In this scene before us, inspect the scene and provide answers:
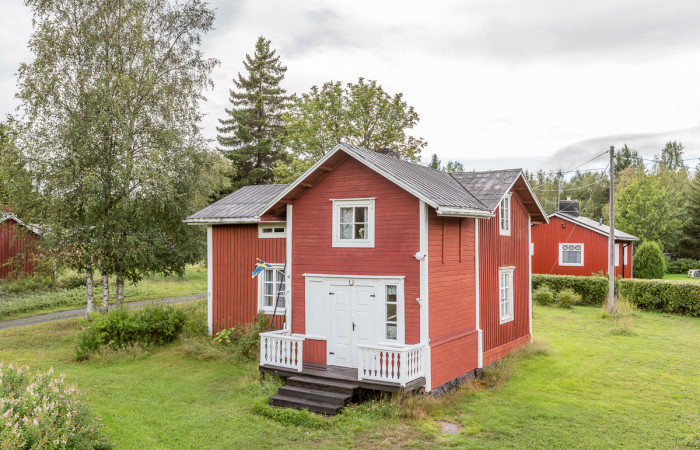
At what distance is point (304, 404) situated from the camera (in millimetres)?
10539

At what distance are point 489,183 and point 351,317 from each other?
18.5 feet

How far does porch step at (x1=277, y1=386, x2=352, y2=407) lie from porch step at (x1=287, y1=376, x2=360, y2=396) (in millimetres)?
90

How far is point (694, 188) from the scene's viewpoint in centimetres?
4938

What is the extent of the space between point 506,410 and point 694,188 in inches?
1934

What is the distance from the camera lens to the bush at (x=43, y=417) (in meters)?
7.02

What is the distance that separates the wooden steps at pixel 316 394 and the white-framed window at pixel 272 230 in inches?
198

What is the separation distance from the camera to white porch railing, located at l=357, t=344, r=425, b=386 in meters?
10.5

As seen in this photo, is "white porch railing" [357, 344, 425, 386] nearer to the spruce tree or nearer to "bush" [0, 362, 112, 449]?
"bush" [0, 362, 112, 449]

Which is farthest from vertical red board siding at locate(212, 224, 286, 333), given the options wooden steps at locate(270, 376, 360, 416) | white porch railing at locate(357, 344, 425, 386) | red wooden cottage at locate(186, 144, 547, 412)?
white porch railing at locate(357, 344, 425, 386)

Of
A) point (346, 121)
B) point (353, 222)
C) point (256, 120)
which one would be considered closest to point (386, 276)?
point (353, 222)

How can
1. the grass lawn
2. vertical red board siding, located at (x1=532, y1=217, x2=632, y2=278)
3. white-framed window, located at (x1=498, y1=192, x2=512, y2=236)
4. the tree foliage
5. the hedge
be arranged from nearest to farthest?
the grass lawn → white-framed window, located at (x1=498, y1=192, x2=512, y2=236) → the hedge → vertical red board siding, located at (x1=532, y1=217, x2=632, y2=278) → the tree foliage

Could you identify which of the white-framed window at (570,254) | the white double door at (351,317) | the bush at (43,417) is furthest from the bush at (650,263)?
the bush at (43,417)

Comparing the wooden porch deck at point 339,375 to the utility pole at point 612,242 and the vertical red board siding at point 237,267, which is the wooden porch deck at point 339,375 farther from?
the utility pole at point 612,242

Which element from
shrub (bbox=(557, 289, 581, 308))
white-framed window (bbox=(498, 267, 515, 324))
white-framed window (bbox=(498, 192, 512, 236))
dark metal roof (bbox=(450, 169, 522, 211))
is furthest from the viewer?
shrub (bbox=(557, 289, 581, 308))
